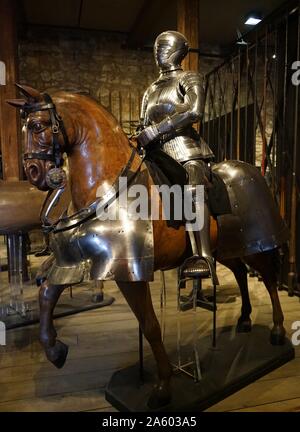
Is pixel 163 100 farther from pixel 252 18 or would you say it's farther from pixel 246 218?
pixel 252 18

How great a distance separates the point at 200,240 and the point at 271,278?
3.47ft

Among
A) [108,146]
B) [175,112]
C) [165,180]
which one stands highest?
[175,112]

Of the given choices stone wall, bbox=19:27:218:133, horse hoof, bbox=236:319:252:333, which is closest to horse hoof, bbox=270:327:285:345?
horse hoof, bbox=236:319:252:333

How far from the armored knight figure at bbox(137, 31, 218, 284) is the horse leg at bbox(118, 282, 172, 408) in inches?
9.1

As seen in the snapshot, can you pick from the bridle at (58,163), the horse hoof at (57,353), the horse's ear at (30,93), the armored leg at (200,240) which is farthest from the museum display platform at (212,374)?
the horse's ear at (30,93)

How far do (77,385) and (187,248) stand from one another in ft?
3.40

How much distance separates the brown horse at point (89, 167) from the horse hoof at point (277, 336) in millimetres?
1037

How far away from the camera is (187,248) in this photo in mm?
2020

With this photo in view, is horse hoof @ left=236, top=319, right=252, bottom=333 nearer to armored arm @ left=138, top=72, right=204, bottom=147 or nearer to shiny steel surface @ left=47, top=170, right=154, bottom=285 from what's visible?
shiny steel surface @ left=47, top=170, right=154, bottom=285

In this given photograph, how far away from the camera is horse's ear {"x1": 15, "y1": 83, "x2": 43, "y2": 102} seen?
1525 millimetres

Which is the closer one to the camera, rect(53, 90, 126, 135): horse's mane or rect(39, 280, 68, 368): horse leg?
rect(53, 90, 126, 135): horse's mane

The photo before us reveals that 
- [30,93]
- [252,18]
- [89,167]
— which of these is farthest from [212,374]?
[252,18]
